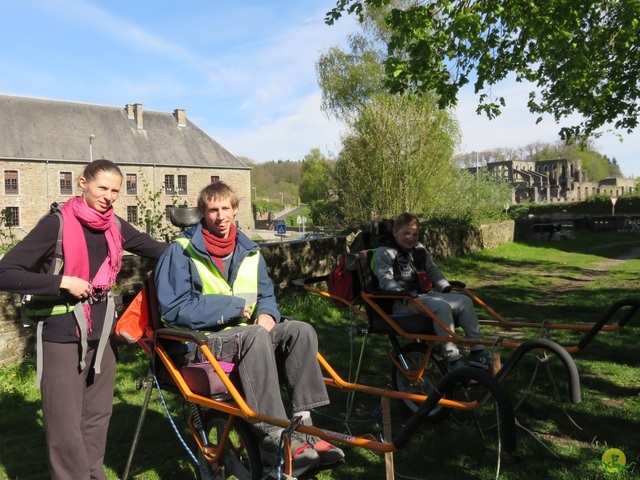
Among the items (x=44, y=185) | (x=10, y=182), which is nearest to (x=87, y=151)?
(x=44, y=185)

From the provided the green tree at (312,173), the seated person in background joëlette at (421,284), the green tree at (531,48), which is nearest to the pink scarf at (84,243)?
the seated person in background joëlette at (421,284)

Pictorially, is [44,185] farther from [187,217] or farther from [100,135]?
[187,217]

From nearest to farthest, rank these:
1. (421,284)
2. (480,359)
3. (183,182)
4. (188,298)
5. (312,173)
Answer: (188,298) < (480,359) < (421,284) < (183,182) < (312,173)

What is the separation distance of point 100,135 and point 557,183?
3090 inches

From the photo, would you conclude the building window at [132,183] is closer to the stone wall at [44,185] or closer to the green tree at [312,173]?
the stone wall at [44,185]

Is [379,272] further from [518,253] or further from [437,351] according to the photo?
[518,253]

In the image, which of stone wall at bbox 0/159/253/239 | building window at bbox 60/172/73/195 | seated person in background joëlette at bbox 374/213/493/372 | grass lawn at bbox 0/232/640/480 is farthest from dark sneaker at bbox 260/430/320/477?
building window at bbox 60/172/73/195

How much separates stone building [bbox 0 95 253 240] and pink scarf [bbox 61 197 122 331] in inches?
1718

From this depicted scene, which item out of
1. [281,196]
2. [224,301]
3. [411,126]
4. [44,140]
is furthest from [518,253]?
[281,196]

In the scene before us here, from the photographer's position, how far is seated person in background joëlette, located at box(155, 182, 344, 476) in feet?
9.56

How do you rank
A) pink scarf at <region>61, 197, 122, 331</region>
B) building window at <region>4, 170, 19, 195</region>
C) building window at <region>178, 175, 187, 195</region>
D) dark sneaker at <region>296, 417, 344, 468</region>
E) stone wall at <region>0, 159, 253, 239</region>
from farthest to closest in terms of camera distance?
building window at <region>178, 175, 187, 195</region> → stone wall at <region>0, 159, 253, 239</region> → building window at <region>4, 170, 19, 195</region> → pink scarf at <region>61, 197, 122, 331</region> → dark sneaker at <region>296, 417, 344, 468</region>

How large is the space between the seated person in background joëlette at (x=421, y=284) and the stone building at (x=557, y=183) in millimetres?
97142

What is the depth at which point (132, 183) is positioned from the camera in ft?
173

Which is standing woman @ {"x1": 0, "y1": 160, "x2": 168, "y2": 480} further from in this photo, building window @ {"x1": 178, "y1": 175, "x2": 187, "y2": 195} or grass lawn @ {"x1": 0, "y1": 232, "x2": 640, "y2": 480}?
building window @ {"x1": 178, "y1": 175, "x2": 187, "y2": 195}
